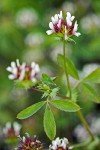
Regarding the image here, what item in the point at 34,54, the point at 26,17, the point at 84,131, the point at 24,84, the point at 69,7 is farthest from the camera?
the point at 26,17

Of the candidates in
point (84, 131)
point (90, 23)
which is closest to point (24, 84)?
point (84, 131)

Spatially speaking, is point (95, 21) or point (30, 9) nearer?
point (95, 21)

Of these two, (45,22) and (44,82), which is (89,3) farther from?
(44,82)

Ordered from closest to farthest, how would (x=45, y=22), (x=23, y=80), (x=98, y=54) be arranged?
→ 1. (x=23, y=80)
2. (x=98, y=54)
3. (x=45, y=22)

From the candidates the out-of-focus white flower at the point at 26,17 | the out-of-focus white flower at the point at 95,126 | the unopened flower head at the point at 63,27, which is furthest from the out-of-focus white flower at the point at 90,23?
the unopened flower head at the point at 63,27

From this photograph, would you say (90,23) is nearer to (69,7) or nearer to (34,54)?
(69,7)

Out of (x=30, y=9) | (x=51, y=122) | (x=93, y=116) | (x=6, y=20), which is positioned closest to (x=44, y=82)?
(x=51, y=122)

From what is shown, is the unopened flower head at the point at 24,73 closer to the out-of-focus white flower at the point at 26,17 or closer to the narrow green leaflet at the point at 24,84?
the narrow green leaflet at the point at 24,84
